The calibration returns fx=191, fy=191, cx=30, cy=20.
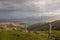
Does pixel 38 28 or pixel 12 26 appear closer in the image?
pixel 12 26

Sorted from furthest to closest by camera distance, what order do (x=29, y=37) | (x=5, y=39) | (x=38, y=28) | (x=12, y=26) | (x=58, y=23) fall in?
(x=58, y=23), (x=38, y=28), (x=12, y=26), (x=29, y=37), (x=5, y=39)

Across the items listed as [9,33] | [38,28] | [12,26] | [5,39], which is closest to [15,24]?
[12,26]

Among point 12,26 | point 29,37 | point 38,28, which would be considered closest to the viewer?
point 29,37

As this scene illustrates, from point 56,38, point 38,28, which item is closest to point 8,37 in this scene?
point 56,38

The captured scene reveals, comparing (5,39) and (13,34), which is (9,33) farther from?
(5,39)

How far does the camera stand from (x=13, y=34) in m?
15.8

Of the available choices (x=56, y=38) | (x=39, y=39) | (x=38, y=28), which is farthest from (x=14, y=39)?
(x=38, y=28)

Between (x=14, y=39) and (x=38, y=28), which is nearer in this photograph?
(x=14, y=39)

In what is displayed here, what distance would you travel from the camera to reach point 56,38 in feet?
53.2

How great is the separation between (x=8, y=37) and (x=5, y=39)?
0.56 m

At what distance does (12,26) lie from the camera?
63.9 feet

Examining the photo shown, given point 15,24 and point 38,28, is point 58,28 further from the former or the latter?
point 15,24

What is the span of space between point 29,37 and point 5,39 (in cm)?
217

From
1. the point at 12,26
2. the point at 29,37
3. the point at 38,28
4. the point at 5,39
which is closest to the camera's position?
the point at 5,39
